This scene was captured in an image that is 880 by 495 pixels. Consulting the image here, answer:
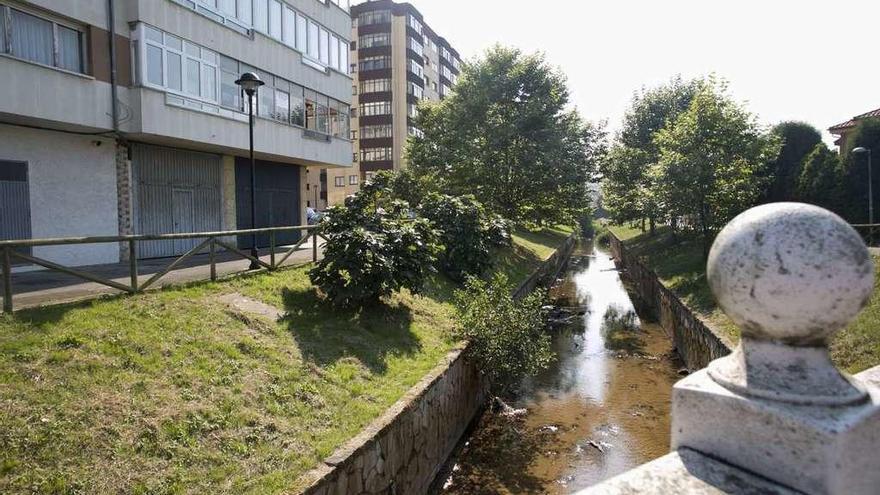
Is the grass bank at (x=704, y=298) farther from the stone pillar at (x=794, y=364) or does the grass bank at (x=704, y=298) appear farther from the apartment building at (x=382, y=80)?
the apartment building at (x=382, y=80)

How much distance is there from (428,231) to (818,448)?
9.77 m

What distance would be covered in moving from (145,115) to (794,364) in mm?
15061

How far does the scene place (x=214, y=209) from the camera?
1802 cm

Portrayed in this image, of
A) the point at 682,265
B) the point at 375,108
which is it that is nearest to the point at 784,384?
the point at 682,265

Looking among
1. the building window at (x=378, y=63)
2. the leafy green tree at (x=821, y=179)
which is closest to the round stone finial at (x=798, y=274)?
the leafy green tree at (x=821, y=179)

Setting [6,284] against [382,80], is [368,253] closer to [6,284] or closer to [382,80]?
[6,284]

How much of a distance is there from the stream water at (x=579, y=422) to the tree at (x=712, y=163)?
4.55m

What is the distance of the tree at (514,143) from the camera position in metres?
24.8

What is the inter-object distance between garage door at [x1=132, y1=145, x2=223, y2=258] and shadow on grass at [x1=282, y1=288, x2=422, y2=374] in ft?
26.7

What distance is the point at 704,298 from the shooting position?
14320 mm

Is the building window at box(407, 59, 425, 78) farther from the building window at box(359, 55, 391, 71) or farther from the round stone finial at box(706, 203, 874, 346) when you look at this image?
the round stone finial at box(706, 203, 874, 346)

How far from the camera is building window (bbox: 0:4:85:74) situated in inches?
446

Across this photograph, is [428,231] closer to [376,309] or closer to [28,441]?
[376,309]

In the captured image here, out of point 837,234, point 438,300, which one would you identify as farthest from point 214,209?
point 837,234
